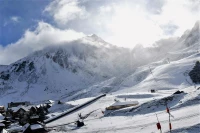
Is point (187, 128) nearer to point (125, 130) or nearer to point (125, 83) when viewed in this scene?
point (125, 130)

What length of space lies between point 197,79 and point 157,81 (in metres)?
24.8

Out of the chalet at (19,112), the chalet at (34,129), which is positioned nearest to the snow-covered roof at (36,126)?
the chalet at (34,129)

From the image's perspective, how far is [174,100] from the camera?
72.8 meters

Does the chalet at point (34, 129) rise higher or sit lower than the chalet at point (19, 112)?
lower

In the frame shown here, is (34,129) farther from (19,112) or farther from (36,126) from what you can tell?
(19,112)

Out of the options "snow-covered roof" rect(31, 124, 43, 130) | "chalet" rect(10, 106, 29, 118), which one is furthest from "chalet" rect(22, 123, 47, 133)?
"chalet" rect(10, 106, 29, 118)

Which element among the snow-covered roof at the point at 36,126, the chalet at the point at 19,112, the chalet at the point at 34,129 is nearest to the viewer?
the chalet at the point at 34,129

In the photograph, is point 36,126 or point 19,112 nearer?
point 36,126

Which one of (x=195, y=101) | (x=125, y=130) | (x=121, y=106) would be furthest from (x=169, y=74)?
(x=125, y=130)

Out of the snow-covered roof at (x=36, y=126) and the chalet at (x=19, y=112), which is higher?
the chalet at (x=19, y=112)

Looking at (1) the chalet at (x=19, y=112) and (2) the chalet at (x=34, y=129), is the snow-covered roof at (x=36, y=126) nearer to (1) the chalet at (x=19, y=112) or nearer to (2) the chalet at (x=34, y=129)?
(2) the chalet at (x=34, y=129)

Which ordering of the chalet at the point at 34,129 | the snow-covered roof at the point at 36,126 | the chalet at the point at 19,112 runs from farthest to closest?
1. the chalet at the point at 19,112
2. the snow-covered roof at the point at 36,126
3. the chalet at the point at 34,129

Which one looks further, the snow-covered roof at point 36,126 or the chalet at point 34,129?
the snow-covered roof at point 36,126

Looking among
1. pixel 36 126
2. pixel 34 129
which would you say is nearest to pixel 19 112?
pixel 36 126
